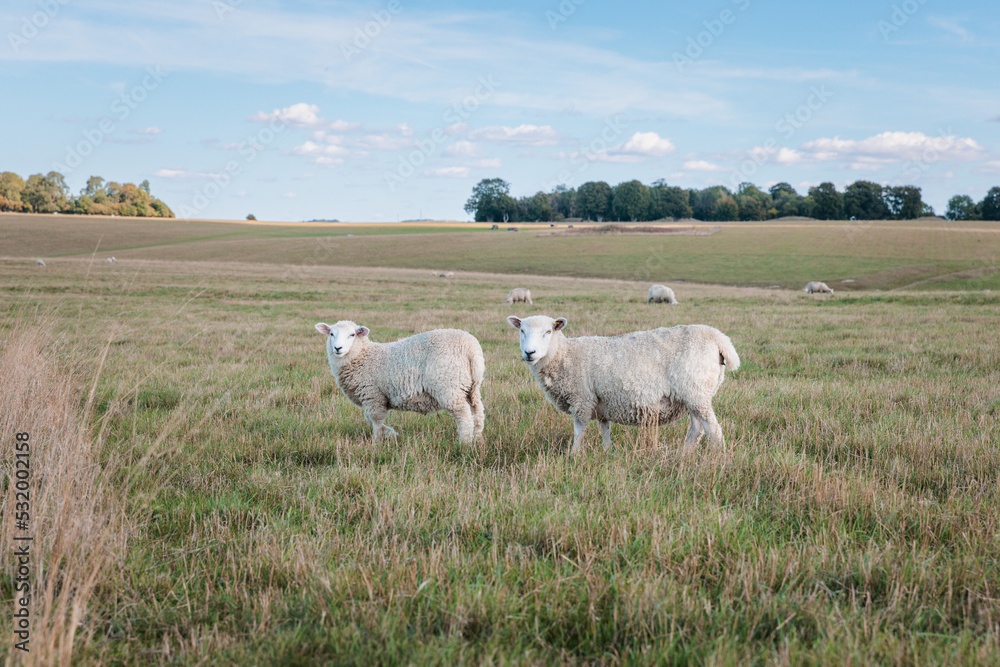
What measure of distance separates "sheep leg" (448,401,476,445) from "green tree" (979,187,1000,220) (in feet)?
447

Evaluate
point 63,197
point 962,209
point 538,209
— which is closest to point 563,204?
point 538,209

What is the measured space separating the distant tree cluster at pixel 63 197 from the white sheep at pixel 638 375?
140m

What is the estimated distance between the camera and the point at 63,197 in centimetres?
11612

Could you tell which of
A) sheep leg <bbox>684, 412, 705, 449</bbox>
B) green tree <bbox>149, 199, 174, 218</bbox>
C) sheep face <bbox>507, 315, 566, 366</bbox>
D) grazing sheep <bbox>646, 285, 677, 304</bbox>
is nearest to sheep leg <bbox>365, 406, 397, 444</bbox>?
sheep face <bbox>507, 315, 566, 366</bbox>

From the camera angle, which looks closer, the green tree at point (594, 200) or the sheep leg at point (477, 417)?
the sheep leg at point (477, 417)

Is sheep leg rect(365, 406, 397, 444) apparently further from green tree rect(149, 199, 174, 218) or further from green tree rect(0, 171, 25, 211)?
green tree rect(149, 199, 174, 218)

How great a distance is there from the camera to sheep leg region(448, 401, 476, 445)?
20.1 ft

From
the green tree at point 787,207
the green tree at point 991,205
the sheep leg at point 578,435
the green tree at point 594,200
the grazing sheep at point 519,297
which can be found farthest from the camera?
the green tree at point 594,200

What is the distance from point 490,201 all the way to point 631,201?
113ft

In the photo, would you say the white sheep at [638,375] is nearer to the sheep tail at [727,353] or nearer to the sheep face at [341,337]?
the sheep tail at [727,353]

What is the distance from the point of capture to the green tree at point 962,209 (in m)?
115

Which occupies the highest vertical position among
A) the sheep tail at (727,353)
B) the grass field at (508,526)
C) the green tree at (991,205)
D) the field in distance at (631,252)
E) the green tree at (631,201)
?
the green tree at (631,201)

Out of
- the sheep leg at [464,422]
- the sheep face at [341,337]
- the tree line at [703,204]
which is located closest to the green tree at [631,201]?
Result: the tree line at [703,204]

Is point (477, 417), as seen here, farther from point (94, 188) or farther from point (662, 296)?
point (94, 188)
